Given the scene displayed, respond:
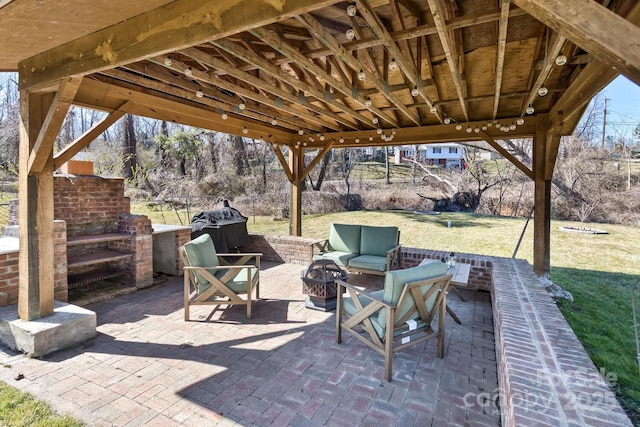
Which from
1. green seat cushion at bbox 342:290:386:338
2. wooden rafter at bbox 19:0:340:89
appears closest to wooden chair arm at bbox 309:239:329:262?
green seat cushion at bbox 342:290:386:338

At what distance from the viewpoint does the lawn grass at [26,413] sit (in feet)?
7.06

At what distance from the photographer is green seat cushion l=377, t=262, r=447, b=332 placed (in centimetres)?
272

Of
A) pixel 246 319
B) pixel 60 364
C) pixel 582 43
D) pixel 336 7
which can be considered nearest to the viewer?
pixel 582 43

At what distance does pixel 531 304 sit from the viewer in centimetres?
296

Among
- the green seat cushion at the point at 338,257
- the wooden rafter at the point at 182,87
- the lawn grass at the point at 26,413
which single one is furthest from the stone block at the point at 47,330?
the green seat cushion at the point at 338,257

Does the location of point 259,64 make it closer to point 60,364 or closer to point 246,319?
point 246,319

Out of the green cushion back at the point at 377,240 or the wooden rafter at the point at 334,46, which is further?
the green cushion back at the point at 377,240

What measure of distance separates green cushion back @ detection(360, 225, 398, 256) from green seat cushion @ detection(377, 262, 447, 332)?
2.56 metres

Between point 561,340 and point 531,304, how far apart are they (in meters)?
0.77

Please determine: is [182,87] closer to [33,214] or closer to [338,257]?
[33,214]

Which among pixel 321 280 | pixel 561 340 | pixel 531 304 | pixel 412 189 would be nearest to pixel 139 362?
pixel 321 280

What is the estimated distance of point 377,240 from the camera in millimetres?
5641

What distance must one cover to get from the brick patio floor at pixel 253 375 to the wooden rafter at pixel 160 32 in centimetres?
250

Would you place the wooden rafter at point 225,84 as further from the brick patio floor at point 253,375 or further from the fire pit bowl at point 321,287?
the brick patio floor at point 253,375
